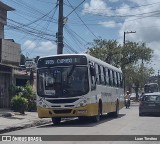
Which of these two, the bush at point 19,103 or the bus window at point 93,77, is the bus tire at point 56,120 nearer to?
the bus window at point 93,77

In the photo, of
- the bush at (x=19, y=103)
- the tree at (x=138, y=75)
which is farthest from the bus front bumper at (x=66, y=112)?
the tree at (x=138, y=75)

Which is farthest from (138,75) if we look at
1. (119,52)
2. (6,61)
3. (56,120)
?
(56,120)

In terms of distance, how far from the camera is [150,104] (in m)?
29.2

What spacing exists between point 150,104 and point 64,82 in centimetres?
1039

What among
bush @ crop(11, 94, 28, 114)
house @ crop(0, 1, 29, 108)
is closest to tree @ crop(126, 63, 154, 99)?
house @ crop(0, 1, 29, 108)

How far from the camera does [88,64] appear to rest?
20.8 metres

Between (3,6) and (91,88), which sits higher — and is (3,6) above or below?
above

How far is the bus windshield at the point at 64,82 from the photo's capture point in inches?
803

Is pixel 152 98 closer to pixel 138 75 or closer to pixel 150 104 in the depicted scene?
pixel 150 104

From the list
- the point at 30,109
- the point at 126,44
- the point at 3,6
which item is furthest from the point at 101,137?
A: the point at 126,44

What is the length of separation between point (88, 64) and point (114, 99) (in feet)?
A: 25.9

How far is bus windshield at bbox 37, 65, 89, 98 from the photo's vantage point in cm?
2039

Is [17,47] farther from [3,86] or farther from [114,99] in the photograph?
[114,99]

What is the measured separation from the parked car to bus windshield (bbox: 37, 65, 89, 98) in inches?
381
